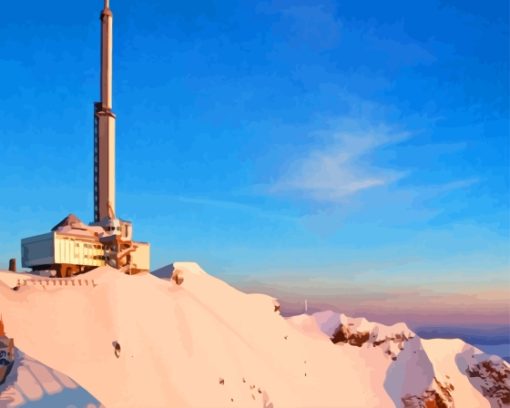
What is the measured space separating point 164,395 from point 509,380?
296 ft

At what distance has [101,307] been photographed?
67125 mm

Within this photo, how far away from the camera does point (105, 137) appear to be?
349ft

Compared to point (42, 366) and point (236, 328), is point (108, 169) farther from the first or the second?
point (42, 366)

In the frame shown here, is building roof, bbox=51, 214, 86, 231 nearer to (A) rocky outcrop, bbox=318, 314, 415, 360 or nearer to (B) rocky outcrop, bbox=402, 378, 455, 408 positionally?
(A) rocky outcrop, bbox=318, 314, 415, 360

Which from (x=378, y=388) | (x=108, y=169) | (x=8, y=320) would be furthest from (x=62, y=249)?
(x=378, y=388)

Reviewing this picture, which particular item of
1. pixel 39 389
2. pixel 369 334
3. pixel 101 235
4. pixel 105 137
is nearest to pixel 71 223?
pixel 101 235

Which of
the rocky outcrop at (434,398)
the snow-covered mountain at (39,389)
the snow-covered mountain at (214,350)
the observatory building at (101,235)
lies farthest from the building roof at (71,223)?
the rocky outcrop at (434,398)

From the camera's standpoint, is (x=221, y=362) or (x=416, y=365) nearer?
(x=221, y=362)

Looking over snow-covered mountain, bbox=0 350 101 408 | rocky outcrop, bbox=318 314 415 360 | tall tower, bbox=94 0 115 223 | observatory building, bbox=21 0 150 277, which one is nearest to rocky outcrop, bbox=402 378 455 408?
rocky outcrop, bbox=318 314 415 360

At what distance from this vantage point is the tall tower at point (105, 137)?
104m

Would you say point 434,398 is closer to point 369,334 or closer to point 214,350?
point 369,334

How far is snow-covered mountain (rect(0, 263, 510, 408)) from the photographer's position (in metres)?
58.7

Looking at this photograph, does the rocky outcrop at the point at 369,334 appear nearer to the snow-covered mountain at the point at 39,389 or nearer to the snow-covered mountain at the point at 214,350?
the snow-covered mountain at the point at 214,350

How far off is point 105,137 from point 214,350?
50044mm
